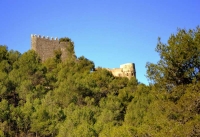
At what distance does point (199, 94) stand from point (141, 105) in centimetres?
1759

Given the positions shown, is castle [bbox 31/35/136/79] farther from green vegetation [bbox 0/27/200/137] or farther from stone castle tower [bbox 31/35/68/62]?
green vegetation [bbox 0/27/200/137]

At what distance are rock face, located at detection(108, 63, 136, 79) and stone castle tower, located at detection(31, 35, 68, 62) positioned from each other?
825 cm

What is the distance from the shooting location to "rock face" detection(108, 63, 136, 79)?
52.8 metres

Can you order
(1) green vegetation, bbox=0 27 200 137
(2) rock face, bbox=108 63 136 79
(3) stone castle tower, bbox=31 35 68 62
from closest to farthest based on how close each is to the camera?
(1) green vegetation, bbox=0 27 200 137 < (3) stone castle tower, bbox=31 35 68 62 < (2) rock face, bbox=108 63 136 79

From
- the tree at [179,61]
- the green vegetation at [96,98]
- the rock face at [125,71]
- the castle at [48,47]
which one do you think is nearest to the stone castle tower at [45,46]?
the castle at [48,47]

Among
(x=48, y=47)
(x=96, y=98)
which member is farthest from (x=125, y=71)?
(x=96, y=98)

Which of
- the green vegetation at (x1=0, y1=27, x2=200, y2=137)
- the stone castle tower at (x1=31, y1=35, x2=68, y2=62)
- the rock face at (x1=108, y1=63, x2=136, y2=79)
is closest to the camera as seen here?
the green vegetation at (x1=0, y1=27, x2=200, y2=137)

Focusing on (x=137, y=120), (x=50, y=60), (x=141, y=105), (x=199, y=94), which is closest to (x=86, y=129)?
(x=137, y=120)

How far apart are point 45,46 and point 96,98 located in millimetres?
13447

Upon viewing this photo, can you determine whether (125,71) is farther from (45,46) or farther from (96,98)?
(96,98)

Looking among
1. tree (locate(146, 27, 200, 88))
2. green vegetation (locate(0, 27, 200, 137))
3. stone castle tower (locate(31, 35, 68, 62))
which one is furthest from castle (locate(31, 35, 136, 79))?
tree (locate(146, 27, 200, 88))

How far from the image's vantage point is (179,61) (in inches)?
627

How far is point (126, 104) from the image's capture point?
1475 inches

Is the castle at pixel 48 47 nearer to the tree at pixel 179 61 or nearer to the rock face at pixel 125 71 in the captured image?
the rock face at pixel 125 71
